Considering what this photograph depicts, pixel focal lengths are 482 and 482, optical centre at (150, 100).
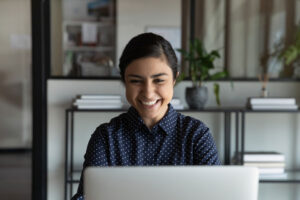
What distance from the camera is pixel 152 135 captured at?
1.43 m

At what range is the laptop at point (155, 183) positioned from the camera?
84 centimetres

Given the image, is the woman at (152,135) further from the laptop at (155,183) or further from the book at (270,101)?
the book at (270,101)

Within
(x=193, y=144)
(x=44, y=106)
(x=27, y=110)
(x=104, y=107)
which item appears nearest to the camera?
(x=193, y=144)

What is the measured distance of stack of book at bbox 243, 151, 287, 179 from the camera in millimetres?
2875

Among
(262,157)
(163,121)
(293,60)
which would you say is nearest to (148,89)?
(163,121)

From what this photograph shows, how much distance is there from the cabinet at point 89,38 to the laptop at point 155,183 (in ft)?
7.68

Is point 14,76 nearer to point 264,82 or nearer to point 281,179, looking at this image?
point 264,82

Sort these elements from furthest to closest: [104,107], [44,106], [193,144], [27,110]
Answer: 1. [27,110]
2. [44,106]
3. [104,107]
4. [193,144]

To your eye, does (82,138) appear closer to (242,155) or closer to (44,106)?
(44,106)

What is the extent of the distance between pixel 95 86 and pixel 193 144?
1772 millimetres

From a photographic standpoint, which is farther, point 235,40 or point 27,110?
point 27,110

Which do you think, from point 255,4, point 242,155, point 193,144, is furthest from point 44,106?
point 193,144

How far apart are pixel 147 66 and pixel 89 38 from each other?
2.04m

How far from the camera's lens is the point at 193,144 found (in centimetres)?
142
